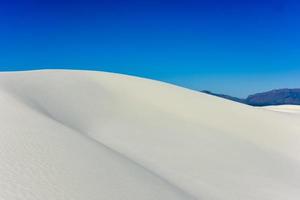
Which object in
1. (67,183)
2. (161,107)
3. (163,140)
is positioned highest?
(161,107)

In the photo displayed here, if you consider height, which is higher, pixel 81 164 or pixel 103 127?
pixel 103 127

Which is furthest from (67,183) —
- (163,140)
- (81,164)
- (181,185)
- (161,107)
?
(161,107)

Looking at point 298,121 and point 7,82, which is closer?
point 7,82

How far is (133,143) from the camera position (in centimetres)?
1027

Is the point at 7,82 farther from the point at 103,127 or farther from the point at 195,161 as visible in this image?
the point at 195,161

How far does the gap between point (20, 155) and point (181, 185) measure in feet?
10.4

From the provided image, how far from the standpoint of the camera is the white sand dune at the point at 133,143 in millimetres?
5469

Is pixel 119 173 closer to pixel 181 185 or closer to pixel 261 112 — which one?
pixel 181 185

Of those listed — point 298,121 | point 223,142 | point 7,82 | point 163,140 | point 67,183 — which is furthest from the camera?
point 298,121

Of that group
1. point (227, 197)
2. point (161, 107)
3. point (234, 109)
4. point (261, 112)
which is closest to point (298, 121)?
point (261, 112)

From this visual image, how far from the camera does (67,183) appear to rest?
5.07m

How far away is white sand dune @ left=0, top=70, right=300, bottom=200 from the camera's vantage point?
17.9 ft

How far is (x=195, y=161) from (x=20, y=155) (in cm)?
496

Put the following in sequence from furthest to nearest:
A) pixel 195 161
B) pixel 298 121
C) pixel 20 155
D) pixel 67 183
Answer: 1. pixel 298 121
2. pixel 195 161
3. pixel 20 155
4. pixel 67 183
